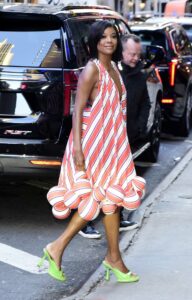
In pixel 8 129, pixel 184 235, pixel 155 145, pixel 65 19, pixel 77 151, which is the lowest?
pixel 155 145

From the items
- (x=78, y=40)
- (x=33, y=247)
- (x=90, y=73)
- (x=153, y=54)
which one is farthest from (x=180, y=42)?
(x=90, y=73)

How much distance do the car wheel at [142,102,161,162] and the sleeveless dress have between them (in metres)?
3.71

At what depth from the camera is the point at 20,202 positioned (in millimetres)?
6945

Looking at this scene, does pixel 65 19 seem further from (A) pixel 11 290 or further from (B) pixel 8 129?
(A) pixel 11 290

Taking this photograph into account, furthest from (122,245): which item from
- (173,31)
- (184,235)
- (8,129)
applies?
(173,31)

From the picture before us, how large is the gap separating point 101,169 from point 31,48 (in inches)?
76.7

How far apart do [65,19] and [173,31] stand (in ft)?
17.3

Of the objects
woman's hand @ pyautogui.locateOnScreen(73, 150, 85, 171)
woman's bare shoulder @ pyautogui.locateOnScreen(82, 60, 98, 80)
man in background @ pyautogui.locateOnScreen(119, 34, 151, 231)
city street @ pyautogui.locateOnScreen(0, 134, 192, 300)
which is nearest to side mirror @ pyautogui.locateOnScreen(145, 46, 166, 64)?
city street @ pyautogui.locateOnScreen(0, 134, 192, 300)

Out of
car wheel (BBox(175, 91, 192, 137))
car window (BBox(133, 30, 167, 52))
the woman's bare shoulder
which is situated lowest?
car wheel (BBox(175, 91, 192, 137))

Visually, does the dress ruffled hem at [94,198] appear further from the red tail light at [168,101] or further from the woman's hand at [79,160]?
the red tail light at [168,101]

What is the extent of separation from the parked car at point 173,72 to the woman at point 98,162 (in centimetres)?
563

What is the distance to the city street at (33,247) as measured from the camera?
4.67 meters

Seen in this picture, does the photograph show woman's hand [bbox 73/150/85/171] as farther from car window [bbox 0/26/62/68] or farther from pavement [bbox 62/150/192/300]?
car window [bbox 0/26/62/68]

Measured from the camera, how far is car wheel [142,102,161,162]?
333 inches
